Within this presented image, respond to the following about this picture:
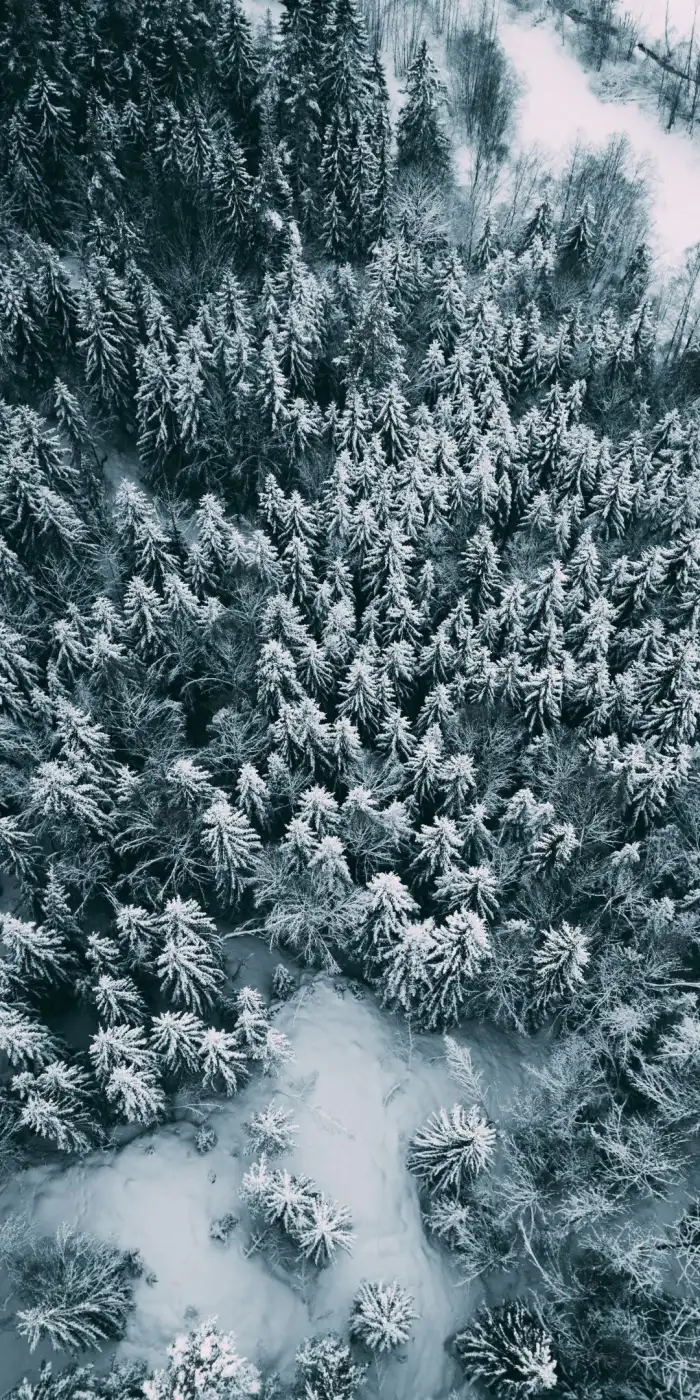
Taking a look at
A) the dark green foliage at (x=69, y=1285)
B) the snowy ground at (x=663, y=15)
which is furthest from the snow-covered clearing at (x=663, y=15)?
the dark green foliage at (x=69, y=1285)

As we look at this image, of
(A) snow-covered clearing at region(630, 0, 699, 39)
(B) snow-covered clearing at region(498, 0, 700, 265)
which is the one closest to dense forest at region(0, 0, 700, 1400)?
(B) snow-covered clearing at region(498, 0, 700, 265)

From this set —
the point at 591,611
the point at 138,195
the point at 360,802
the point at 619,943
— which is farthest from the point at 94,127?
the point at 619,943

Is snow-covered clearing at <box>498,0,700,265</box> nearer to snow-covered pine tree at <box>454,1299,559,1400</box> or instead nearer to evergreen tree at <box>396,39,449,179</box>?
evergreen tree at <box>396,39,449,179</box>

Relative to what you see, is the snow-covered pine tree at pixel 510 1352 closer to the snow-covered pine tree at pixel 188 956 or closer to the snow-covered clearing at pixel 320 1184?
the snow-covered clearing at pixel 320 1184

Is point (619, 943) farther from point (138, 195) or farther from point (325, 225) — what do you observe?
point (138, 195)

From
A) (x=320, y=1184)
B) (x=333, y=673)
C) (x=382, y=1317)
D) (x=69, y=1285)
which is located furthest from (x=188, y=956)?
(x=333, y=673)
